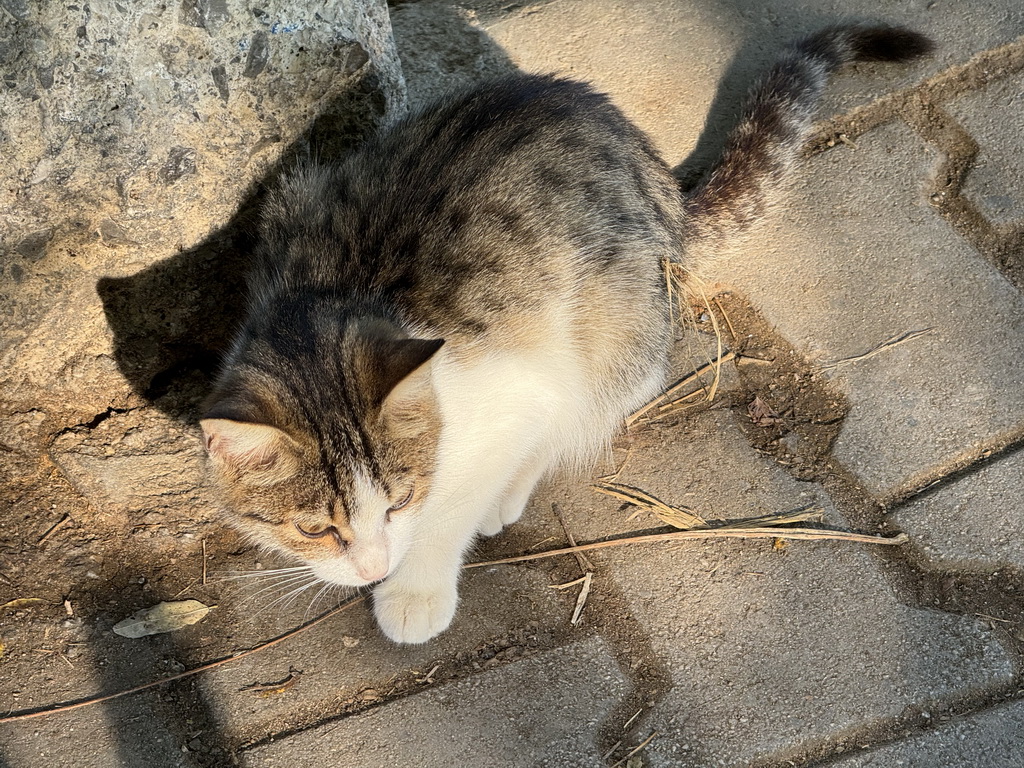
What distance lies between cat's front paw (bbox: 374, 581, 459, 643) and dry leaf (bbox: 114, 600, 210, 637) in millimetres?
414

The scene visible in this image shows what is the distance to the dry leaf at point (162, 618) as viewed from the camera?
2.16m

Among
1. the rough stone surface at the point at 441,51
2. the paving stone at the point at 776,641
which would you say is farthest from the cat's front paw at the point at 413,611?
the rough stone surface at the point at 441,51

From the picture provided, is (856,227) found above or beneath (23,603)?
above

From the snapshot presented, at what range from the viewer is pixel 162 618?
218 cm

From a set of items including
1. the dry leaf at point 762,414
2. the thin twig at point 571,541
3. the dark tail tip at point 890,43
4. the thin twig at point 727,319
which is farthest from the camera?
the dark tail tip at point 890,43

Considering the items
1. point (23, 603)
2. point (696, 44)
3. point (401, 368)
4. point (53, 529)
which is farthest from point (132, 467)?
point (696, 44)

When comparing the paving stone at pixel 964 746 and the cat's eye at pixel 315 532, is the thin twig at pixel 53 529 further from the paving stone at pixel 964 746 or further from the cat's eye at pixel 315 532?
the paving stone at pixel 964 746

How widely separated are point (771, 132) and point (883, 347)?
2.40 feet

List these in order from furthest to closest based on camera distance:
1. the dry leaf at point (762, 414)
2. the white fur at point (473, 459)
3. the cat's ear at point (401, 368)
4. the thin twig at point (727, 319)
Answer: the thin twig at point (727, 319) < the dry leaf at point (762, 414) < the white fur at point (473, 459) < the cat's ear at point (401, 368)

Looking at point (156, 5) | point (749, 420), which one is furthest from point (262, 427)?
point (749, 420)

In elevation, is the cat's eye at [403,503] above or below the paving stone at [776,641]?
above

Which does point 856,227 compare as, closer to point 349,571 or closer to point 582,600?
point 582,600

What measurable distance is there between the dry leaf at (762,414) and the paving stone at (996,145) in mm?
903

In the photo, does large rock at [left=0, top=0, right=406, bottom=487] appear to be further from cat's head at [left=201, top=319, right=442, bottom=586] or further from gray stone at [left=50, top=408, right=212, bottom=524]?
cat's head at [left=201, top=319, right=442, bottom=586]
